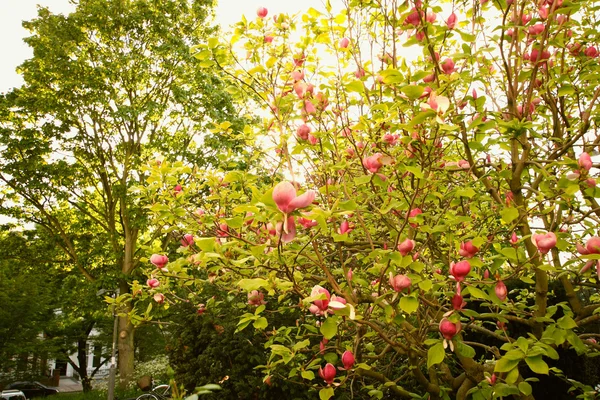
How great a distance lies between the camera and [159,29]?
12.2 meters

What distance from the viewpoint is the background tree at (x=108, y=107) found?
1190 cm

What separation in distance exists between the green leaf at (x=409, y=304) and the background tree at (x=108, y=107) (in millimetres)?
9988

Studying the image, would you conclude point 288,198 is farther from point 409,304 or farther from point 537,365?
point 537,365

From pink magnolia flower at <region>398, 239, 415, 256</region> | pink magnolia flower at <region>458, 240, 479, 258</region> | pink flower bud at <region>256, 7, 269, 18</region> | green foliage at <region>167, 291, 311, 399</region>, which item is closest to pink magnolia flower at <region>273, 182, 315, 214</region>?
pink magnolia flower at <region>398, 239, 415, 256</region>

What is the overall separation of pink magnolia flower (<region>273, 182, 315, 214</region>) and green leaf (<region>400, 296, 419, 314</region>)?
86 cm

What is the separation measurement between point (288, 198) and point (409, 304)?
92 cm

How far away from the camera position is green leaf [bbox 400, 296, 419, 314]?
5.90 ft

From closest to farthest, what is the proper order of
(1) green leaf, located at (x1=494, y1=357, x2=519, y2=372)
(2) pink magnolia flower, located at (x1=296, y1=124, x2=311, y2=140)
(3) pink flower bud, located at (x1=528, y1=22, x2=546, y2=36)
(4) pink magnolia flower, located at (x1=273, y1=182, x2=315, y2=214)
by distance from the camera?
(4) pink magnolia flower, located at (x1=273, y1=182, x2=315, y2=214) < (1) green leaf, located at (x1=494, y1=357, x2=519, y2=372) < (3) pink flower bud, located at (x1=528, y1=22, x2=546, y2=36) < (2) pink magnolia flower, located at (x1=296, y1=124, x2=311, y2=140)

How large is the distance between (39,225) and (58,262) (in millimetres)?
1411

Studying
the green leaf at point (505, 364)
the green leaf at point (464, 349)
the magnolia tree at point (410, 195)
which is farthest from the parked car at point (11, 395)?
the green leaf at point (505, 364)

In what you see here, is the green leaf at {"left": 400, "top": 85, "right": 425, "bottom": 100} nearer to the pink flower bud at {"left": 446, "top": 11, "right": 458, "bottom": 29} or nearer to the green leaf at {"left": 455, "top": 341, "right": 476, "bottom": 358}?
the pink flower bud at {"left": 446, "top": 11, "right": 458, "bottom": 29}

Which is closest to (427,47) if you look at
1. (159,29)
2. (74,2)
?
(159,29)

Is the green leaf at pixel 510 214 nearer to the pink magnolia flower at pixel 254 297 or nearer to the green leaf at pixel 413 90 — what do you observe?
the green leaf at pixel 413 90

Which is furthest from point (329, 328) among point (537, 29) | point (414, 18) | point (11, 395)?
point (11, 395)
